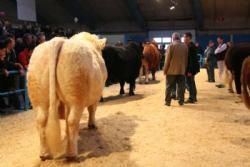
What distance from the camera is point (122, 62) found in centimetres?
1091

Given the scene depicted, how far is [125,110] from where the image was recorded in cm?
894

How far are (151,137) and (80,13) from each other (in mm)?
23173

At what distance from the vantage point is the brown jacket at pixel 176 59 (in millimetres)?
9047

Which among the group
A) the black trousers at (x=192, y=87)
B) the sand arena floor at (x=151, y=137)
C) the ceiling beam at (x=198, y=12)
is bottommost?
the sand arena floor at (x=151, y=137)

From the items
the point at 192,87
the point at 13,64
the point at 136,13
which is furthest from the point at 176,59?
the point at 136,13

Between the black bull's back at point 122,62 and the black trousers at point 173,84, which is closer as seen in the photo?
the black trousers at point 173,84

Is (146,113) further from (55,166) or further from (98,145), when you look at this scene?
(55,166)

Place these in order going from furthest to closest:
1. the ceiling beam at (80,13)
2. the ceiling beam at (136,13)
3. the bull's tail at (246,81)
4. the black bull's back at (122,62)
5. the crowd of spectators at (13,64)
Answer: the ceiling beam at (80,13), the ceiling beam at (136,13), the black bull's back at (122,62), the crowd of spectators at (13,64), the bull's tail at (246,81)

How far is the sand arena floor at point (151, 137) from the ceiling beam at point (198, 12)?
15061mm

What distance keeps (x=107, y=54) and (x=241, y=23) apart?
18678 millimetres

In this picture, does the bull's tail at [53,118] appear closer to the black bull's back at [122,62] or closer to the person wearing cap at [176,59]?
the person wearing cap at [176,59]

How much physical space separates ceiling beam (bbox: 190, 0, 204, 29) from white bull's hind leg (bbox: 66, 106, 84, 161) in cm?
2015

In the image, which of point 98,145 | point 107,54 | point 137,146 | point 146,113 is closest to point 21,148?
point 98,145

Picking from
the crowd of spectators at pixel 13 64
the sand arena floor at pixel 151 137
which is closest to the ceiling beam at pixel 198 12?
the sand arena floor at pixel 151 137
